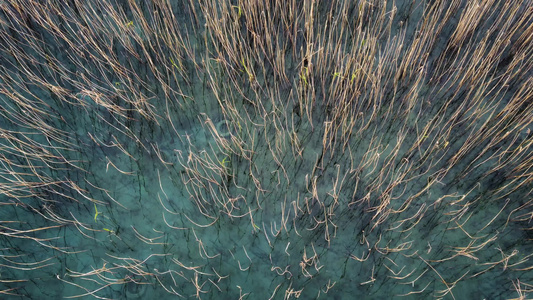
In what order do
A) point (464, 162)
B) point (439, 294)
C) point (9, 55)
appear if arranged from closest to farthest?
point (439, 294), point (464, 162), point (9, 55)

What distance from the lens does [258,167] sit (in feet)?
8.93

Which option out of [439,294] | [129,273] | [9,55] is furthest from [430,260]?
[9,55]

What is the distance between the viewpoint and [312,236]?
2.52m

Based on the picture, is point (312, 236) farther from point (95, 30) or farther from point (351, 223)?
point (95, 30)

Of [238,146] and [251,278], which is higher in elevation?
[238,146]

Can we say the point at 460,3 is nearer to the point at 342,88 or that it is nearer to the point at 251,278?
the point at 342,88

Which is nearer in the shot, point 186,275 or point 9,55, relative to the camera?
point 186,275

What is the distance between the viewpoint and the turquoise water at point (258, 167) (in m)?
2.41

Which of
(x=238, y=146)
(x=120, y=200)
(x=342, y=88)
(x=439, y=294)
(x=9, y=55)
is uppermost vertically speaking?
(x=9, y=55)

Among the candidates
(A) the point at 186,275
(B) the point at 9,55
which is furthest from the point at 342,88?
(B) the point at 9,55

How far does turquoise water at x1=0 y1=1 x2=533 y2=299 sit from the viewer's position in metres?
2.41

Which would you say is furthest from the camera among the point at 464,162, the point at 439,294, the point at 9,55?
the point at 9,55

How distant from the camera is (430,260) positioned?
2449 millimetres

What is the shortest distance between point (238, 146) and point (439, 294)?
1557 mm
